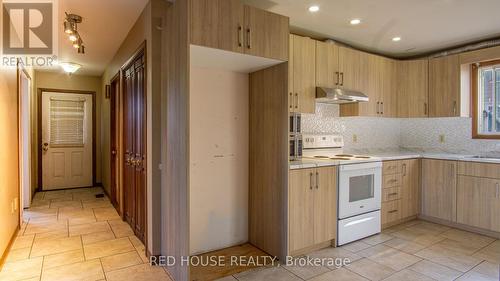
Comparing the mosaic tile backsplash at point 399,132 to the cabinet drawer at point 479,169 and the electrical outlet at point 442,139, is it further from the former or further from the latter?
the cabinet drawer at point 479,169

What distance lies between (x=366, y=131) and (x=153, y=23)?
347 cm

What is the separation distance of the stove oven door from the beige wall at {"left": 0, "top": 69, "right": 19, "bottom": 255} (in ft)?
11.4

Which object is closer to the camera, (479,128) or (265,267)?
(265,267)

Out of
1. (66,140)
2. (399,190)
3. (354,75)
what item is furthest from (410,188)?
(66,140)

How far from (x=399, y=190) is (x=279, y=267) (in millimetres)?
2174

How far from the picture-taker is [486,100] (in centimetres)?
396

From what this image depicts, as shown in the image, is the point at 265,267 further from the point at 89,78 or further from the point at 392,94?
the point at 89,78

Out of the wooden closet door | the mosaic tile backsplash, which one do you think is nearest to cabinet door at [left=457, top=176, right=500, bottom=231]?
the mosaic tile backsplash

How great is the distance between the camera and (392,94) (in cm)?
427

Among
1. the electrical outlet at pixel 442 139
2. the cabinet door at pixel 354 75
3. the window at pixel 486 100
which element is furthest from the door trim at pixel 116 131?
the window at pixel 486 100

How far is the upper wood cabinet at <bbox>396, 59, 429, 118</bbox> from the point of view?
423cm

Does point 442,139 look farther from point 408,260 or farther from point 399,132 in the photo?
point 408,260

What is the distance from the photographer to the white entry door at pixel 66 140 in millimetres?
5957

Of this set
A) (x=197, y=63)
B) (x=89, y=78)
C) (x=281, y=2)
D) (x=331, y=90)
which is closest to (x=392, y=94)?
(x=331, y=90)
